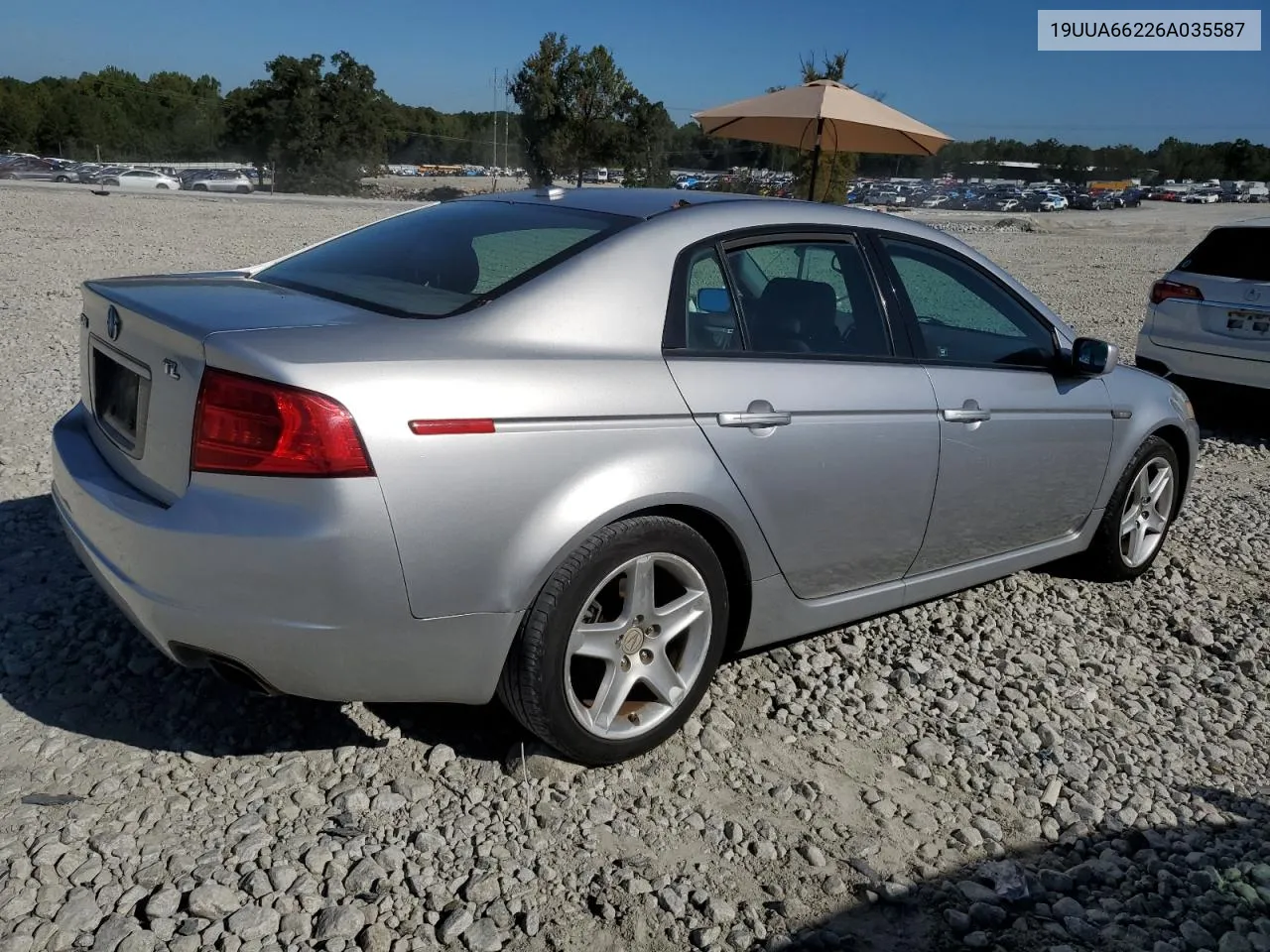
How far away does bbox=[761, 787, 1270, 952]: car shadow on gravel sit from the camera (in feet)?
8.25

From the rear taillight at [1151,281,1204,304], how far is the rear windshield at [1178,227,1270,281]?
139 mm

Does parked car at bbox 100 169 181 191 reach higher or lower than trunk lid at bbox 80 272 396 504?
higher

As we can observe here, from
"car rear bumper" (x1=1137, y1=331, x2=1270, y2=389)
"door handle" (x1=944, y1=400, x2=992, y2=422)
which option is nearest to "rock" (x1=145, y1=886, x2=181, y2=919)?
"door handle" (x1=944, y1=400, x2=992, y2=422)

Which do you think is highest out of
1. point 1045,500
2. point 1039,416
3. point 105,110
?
point 105,110

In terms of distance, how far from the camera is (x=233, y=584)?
2506 mm

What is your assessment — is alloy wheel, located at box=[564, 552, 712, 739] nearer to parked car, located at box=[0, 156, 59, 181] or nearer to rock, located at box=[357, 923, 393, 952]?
rock, located at box=[357, 923, 393, 952]

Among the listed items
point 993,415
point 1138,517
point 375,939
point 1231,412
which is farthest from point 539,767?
point 1231,412

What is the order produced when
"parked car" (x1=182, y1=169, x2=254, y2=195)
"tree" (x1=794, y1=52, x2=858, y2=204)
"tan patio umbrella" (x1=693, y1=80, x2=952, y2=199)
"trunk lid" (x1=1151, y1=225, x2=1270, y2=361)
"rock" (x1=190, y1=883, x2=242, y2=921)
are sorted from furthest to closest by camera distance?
1. "parked car" (x1=182, y1=169, x2=254, y2=195)
2. "tree" (x1=794, y1=52, x2=858, y2=204)
3. "tan patio umbrella" (x1=693, y1=80, x2=952, y2=199)
4. "trunk lid" (x1=1151, y1=225, x2=1270, y2=361)
5. "rock" (x1=190, y1=883, x2=242, y2=921)

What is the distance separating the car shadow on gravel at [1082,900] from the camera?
2514 millimetres

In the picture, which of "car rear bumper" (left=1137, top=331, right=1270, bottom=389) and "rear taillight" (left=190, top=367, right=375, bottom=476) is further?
"car rear bumper" (left=1137, top=331, right=1270, bottom=389)

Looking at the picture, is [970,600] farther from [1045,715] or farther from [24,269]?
[24,269]

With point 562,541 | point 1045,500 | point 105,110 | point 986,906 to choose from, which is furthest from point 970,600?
point 105,110

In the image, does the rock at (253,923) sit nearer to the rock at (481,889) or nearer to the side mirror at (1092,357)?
the rock at (481,889)

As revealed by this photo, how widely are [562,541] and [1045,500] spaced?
7.46 feet
